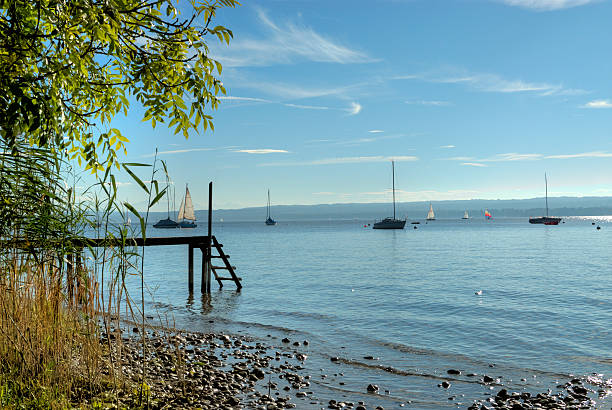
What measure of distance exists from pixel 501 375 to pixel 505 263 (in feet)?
119

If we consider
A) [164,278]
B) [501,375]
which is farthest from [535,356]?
[164,278]

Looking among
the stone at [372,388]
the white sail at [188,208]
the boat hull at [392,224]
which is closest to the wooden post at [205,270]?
the stone at [372,388]

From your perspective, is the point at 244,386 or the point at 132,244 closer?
the point at 132,244

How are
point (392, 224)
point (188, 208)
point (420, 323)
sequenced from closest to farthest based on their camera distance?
1. point (420, 323)
2. point (188, 208)
3. point (392, 224)

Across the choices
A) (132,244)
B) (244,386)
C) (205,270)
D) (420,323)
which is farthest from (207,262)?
(132,244)

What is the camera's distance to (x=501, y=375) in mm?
11398

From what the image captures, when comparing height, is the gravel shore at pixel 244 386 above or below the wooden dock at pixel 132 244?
below

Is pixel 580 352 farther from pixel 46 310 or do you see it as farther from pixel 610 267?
pixel 610 267

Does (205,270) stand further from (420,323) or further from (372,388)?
(372,388)

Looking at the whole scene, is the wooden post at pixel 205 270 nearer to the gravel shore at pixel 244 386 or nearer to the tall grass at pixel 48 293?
the gravel shore at pixel 244 386

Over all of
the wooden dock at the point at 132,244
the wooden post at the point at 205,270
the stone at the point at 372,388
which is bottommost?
the stone at the point at 372,388

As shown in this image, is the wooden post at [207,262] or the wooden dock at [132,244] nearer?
the wooden dock at [132,244]

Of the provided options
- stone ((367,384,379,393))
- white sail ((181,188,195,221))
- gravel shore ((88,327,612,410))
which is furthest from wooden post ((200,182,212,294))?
white sail ((181,188,195,221))

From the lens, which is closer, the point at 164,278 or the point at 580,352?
the point at 580,352
